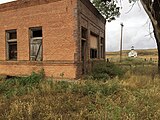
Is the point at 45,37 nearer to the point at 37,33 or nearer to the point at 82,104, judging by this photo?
the point at 37,33

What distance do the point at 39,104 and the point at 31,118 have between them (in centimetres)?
123

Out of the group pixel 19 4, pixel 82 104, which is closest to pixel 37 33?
pixel 19 4

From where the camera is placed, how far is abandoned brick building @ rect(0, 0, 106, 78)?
1191 cm

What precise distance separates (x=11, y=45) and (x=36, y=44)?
2.78 m

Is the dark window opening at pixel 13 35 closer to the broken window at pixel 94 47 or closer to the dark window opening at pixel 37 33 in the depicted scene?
the dark window opening at pixel 37 33

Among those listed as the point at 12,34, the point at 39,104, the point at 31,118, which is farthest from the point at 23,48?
the point at 31,118

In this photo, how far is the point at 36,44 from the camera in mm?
13492

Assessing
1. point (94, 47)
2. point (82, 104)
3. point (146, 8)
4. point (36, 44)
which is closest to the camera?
point (82, 104)

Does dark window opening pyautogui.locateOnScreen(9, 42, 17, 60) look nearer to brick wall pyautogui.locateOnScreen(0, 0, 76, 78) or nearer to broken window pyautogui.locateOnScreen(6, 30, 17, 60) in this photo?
broken window pyautogui.locateOnScreen(6, 30, 17, 60)

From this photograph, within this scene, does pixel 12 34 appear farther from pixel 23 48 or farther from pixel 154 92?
pixel 154 92

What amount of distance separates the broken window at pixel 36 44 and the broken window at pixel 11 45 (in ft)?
5.87

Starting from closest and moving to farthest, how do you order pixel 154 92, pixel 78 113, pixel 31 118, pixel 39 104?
pixel 31 118 → pixel 78 113 → pixel 39 104 → pixel 154 92

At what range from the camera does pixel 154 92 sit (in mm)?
8266

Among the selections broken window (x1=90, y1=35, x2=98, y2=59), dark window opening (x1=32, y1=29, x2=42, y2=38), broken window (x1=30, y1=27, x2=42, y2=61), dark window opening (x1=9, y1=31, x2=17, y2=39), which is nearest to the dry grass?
broken window (x1=30, y1=27, x2=42, y2=61)
